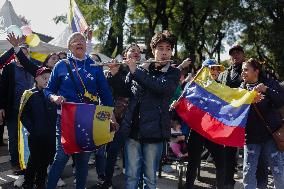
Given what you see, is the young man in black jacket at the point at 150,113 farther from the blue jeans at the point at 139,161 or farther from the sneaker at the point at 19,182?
the sneaker at the point at 19,182

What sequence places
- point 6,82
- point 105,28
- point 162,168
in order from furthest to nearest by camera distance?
point 105,28
point 162,168
point 6,82

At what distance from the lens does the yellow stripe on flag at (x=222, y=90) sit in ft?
17.6

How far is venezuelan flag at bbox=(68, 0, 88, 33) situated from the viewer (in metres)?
8.09

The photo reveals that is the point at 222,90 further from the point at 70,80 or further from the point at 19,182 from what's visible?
the point at 19,182

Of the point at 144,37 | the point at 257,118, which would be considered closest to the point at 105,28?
the point at 144,37

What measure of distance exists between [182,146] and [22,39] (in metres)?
2.87

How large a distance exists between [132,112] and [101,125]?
0.38m

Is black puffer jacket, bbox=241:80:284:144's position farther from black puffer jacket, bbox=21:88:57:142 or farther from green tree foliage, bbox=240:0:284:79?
green tree foliage, bbox=240:0:284:79

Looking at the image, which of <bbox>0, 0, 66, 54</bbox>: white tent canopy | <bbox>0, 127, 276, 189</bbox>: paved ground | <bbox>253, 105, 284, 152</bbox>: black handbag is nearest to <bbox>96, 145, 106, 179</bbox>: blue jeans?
<bbox>0, 127, 276, 189</bbox>: paved ground

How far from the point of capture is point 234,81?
6359 mm

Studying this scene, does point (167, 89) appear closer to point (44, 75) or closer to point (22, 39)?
point (44, 75)

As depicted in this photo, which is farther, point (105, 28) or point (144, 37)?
point (144, 37)

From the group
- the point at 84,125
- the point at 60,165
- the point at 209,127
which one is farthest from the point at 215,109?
the point at 60,165

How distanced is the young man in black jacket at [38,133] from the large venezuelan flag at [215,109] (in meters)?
1.68
